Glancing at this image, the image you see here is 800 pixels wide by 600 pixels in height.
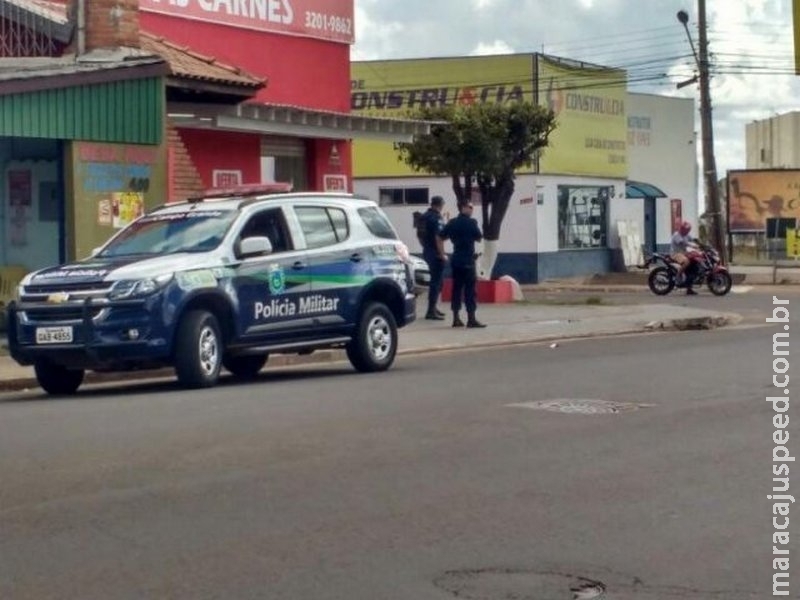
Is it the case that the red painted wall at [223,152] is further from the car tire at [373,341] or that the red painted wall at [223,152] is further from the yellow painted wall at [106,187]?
the car tire at [373,341]

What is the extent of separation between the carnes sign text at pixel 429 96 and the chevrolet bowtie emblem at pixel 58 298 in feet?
105

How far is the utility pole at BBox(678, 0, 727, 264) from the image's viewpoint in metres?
46.0

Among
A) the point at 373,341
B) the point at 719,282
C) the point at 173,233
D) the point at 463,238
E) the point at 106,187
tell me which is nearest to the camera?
the point at 173,233

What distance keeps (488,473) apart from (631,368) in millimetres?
7585

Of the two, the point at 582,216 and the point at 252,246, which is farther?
the point at 582,216

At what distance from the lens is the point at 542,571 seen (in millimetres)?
8102

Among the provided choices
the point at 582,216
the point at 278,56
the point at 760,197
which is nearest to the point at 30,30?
the point at 278,56

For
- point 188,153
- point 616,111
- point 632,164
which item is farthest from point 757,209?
point 188,153

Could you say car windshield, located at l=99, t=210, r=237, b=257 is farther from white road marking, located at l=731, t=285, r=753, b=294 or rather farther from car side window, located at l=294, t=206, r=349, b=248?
white road marking, located at l=731, t=285, r=753, b=294

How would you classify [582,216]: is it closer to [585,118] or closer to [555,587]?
[585,118]

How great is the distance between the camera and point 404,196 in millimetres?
48531

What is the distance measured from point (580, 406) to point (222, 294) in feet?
12.5

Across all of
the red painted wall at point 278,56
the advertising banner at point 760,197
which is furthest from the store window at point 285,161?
the advertising banner at point 760,197

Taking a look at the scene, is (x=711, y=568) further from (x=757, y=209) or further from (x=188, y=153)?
(x=757, y=209)
